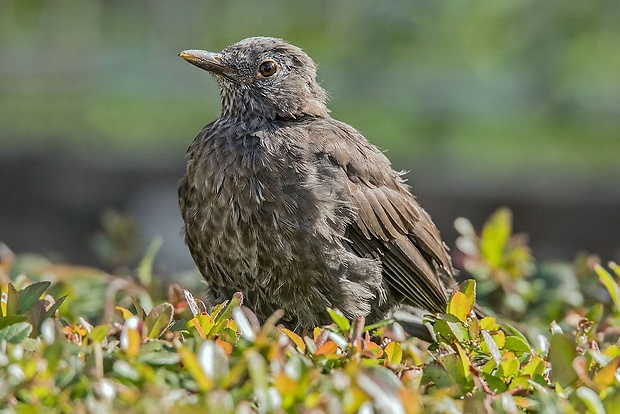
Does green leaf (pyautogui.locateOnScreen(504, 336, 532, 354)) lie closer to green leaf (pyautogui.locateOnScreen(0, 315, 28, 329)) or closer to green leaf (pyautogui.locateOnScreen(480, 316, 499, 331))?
green leaf (pyautogui.locateOnScreen(480, 316, 499, 331))

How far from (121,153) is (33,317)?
6.02 meters

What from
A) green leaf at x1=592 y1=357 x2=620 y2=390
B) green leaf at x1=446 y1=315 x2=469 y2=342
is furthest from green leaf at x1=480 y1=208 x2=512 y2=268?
green leaf at x1=592 y1=357 x2=620 y2=390

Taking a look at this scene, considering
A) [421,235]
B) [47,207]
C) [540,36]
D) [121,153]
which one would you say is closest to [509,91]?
[540,36]

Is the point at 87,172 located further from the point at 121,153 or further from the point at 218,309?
the point at 218,309

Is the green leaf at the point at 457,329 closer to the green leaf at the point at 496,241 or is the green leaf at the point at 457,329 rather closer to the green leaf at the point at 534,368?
the green leaf at the point at 534,368

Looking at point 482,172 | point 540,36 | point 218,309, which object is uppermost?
point 540,36

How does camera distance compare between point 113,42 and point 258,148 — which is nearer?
point 258,148

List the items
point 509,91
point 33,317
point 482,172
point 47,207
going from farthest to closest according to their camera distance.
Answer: point 509,91 → point 482,172 → point 47,207 → point 33,317

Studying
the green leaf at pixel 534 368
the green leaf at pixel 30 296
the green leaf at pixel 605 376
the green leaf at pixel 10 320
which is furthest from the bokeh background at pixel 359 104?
the green leaf at pixel 605 376

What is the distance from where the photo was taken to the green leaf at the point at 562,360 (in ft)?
7.86

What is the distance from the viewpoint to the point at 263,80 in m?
4.40

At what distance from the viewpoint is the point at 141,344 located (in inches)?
93.7

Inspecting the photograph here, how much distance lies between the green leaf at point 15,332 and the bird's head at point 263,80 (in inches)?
79.5

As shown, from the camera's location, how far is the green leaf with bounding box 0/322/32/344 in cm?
239
